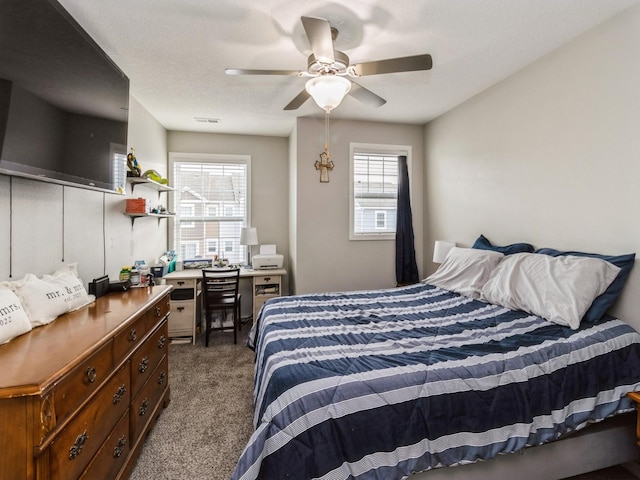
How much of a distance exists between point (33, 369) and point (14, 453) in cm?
23

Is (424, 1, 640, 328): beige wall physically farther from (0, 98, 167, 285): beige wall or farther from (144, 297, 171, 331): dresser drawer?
(0, 98, 167, 285): beige wall

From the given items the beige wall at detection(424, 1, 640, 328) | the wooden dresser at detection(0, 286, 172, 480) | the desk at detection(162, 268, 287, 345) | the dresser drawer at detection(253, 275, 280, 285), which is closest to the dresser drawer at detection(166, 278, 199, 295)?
the desk at detection(162, 268, 287, 345)

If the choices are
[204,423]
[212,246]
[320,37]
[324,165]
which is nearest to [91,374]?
[204,423]

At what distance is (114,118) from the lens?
2090mm

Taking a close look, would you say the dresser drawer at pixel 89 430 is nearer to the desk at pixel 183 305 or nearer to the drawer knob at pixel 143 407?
the drawer knob at pixel 143 407

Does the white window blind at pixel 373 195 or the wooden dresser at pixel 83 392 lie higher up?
the white window blind at pixel 373 195

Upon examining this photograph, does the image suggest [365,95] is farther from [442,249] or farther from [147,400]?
[147,400]

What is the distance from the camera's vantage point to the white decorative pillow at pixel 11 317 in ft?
3.93

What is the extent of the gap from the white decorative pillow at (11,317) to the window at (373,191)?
3.21 metres

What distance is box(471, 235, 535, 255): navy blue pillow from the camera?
103 inches

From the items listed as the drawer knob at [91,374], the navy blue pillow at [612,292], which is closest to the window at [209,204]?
the drawer knob at [91,374]

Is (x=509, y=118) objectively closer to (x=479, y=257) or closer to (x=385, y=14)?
(x=479, y=257)

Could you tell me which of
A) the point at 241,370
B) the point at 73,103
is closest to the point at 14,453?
the point at 73,103

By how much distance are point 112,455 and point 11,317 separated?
79 cm
